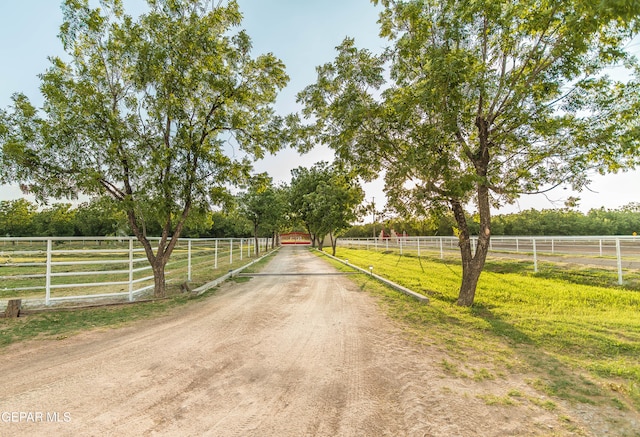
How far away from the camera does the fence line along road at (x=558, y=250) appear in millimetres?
10513

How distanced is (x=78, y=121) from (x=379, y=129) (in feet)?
22.2

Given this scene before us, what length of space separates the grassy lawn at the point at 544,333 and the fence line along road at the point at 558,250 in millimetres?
2059

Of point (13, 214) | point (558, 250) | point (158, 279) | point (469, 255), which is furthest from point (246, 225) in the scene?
point (13, 214)

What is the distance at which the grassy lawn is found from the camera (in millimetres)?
3342

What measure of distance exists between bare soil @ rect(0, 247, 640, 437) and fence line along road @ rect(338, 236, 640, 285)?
817cm

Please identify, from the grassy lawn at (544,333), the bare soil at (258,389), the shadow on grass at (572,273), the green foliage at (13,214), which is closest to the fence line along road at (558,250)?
the shadow on grass at (572,273)

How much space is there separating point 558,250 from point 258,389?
24243 mm

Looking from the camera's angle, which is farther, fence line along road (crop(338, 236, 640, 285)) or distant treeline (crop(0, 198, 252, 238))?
fence line along road (crop(338, 236, 640, 285))

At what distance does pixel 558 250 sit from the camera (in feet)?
67.6

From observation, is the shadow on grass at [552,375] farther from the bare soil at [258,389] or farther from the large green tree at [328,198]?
the large green tree at [328,198]

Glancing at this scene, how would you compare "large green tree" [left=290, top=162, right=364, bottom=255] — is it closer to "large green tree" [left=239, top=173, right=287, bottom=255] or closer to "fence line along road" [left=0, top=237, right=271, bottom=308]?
"large green tree" [left=239, top=173, right=287, bottom=255]

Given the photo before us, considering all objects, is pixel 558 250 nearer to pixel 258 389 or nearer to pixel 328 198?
pixel 328 198

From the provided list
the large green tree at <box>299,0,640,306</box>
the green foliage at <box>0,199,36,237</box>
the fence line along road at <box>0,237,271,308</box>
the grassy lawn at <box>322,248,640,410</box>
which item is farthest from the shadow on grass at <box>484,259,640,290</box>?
the green foliage at <box>0,199,36,237</box>

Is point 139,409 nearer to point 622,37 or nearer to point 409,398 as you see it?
point 409,398
